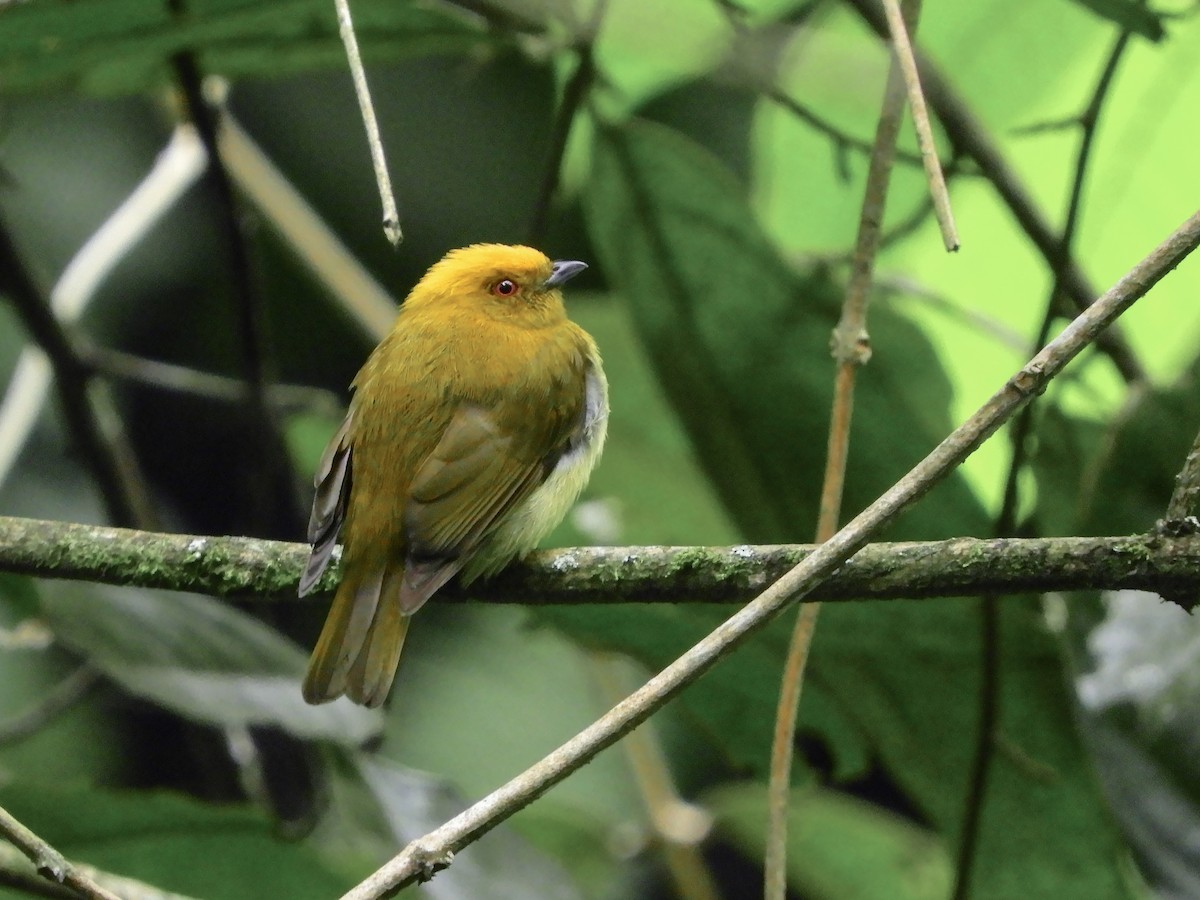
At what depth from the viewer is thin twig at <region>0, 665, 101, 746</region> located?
3.12 m

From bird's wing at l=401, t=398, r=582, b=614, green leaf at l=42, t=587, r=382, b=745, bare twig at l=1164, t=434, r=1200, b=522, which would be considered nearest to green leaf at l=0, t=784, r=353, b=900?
green leaf at l=42, t=587, r=382, b=745

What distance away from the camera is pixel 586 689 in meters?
4.61

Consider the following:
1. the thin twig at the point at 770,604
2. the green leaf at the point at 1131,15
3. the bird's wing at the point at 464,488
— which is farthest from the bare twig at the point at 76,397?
the green leaf at the point at 1131,15

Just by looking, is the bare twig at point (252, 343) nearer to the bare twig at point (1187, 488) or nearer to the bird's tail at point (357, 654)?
the bird's tail at point (357, 654)

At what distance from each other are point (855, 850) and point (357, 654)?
53.9 inches

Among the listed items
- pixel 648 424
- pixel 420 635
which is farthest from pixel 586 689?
pixel 648 424

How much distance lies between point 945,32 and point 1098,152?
1.45 feet

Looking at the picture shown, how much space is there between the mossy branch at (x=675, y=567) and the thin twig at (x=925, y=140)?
1.45 feet

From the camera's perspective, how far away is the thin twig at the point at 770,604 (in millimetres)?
1439

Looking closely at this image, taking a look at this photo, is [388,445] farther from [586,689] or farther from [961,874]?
[586,689]

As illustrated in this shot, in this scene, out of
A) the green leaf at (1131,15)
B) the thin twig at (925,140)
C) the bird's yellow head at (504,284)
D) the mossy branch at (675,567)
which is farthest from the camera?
the bird's yellow head at (504,284)

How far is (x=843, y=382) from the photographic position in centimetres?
226

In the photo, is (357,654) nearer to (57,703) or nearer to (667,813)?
(57,703)

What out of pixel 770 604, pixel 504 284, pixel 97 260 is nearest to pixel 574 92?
pixel 504 284
